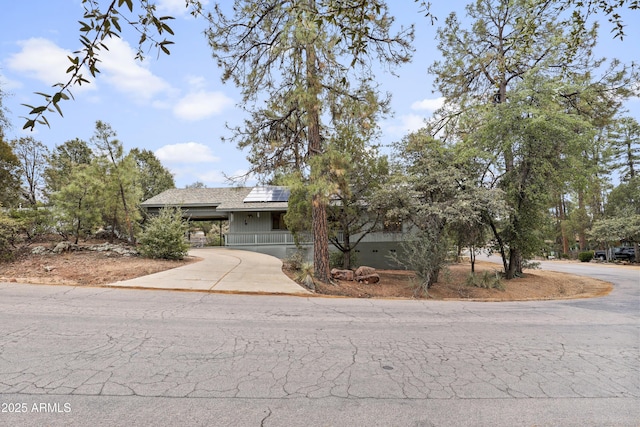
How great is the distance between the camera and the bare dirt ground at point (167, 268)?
9867 millimetres

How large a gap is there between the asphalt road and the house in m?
12.3

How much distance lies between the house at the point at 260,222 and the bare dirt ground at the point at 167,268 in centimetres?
441

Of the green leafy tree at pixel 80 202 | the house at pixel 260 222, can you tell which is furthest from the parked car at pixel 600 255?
the green leafy tree at pixel 80 202

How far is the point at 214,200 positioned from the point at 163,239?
1106cm

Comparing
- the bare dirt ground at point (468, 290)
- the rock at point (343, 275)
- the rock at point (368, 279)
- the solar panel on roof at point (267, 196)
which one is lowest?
the bare dirt ground at point (468, 290)

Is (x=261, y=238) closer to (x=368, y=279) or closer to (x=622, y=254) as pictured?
(x=368, y=279)

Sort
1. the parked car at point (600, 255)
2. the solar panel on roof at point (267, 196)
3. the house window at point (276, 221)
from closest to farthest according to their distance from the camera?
the solar panel on roof at point (267, 196) → the house window at point (276, 221) → the parked car at point (600, 255)

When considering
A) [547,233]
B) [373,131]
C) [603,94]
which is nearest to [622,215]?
[603,94]

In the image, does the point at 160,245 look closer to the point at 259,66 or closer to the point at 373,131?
the point at 259,66

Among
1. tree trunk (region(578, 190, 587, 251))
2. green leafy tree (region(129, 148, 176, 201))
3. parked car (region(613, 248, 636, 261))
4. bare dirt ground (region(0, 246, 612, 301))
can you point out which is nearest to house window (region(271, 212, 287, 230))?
bare dirt ground (region(0, 246, 612, 301))

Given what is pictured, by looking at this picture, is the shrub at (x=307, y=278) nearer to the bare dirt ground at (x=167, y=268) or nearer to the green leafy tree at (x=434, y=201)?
the bare dirt ground at (x=167, y=268)

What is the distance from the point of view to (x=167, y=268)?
11875 millimetres

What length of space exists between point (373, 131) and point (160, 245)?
9.99 m

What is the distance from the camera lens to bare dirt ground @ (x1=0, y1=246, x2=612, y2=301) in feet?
32.4
